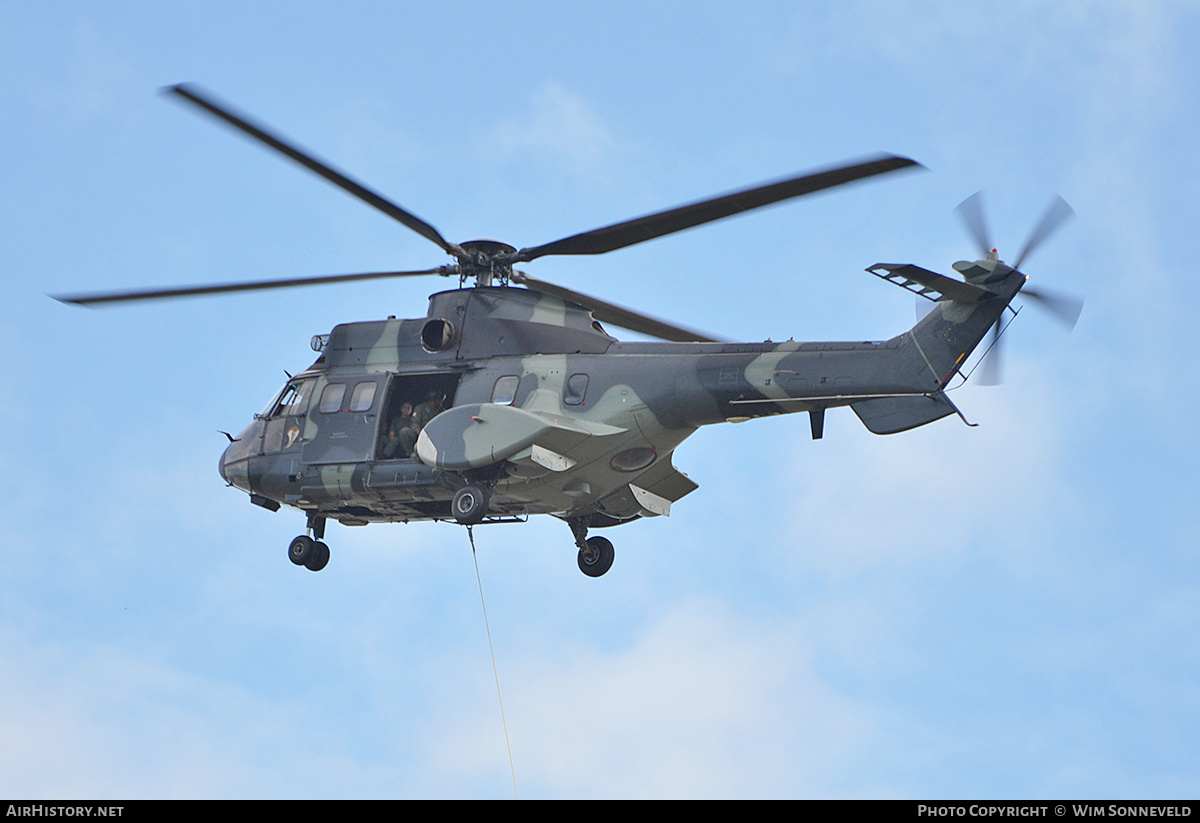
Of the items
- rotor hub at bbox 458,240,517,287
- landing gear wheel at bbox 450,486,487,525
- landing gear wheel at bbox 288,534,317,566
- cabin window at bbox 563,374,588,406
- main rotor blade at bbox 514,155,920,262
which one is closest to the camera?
main rotor blade at bbox 514,155,920,262

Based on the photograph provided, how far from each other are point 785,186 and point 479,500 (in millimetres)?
6905

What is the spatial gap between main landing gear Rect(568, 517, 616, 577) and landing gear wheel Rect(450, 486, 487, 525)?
10.1 ft

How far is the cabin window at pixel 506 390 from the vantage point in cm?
2420

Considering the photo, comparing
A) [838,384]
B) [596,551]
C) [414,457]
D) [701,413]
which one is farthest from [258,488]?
[838,384]

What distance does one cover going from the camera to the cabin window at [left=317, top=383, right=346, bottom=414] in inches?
1016

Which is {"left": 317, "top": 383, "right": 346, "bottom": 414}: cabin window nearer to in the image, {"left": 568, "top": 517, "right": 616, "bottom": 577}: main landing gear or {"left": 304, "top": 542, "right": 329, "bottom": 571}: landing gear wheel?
{"left": 304, "top": 542, "right": 329, "bottom": 571}: landing gear wheel

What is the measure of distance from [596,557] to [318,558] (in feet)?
16.1

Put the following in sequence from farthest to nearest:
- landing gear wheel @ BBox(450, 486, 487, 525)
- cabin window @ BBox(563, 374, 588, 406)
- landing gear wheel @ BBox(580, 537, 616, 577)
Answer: landing gear wheel @ BBox(580, 537, 616, 577) → cabin window @ BBox(563, 374, 588, 406) → landing gear wheel @ BBox(450, 486, 487, 525)

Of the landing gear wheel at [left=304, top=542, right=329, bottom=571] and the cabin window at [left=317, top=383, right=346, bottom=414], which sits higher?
the cabin window at [left=317, top=383, right=346, bottom=414]

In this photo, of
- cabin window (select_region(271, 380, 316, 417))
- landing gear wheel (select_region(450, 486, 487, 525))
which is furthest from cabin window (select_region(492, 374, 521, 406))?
cabin window (select_region(271, 380, 316, 417))

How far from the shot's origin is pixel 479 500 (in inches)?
922

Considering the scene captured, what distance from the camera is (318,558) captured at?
26719mm

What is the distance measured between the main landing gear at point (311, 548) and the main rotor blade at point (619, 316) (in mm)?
5556

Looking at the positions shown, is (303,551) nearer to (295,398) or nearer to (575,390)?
(295,398)
